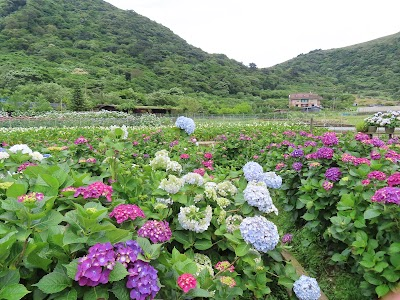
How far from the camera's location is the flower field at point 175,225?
97cm

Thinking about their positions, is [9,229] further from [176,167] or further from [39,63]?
[39,63]

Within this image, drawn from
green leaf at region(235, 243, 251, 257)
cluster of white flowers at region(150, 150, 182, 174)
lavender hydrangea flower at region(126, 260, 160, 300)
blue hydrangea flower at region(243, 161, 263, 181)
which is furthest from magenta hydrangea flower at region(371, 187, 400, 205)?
lavender hydrangea flower at region(126, 260, 160, 300)

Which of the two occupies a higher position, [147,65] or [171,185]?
[147,65]

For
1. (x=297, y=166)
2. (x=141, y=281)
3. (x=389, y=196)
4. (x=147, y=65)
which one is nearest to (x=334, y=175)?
(x=297, y=166)

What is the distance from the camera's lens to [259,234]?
1.48m

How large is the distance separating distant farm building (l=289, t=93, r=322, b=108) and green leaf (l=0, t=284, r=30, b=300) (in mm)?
61753

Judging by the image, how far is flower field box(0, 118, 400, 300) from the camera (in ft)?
3.20

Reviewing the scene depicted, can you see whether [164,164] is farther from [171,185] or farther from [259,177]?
[259,177]

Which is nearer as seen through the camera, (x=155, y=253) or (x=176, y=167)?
(x=155, y=253)

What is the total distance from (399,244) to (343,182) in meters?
0.71

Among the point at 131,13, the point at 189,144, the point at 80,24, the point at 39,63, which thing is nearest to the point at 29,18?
the point at 80,24

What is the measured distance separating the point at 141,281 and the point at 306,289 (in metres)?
1.22

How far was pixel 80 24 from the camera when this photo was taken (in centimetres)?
8469

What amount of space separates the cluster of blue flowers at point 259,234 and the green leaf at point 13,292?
906 millimetres
